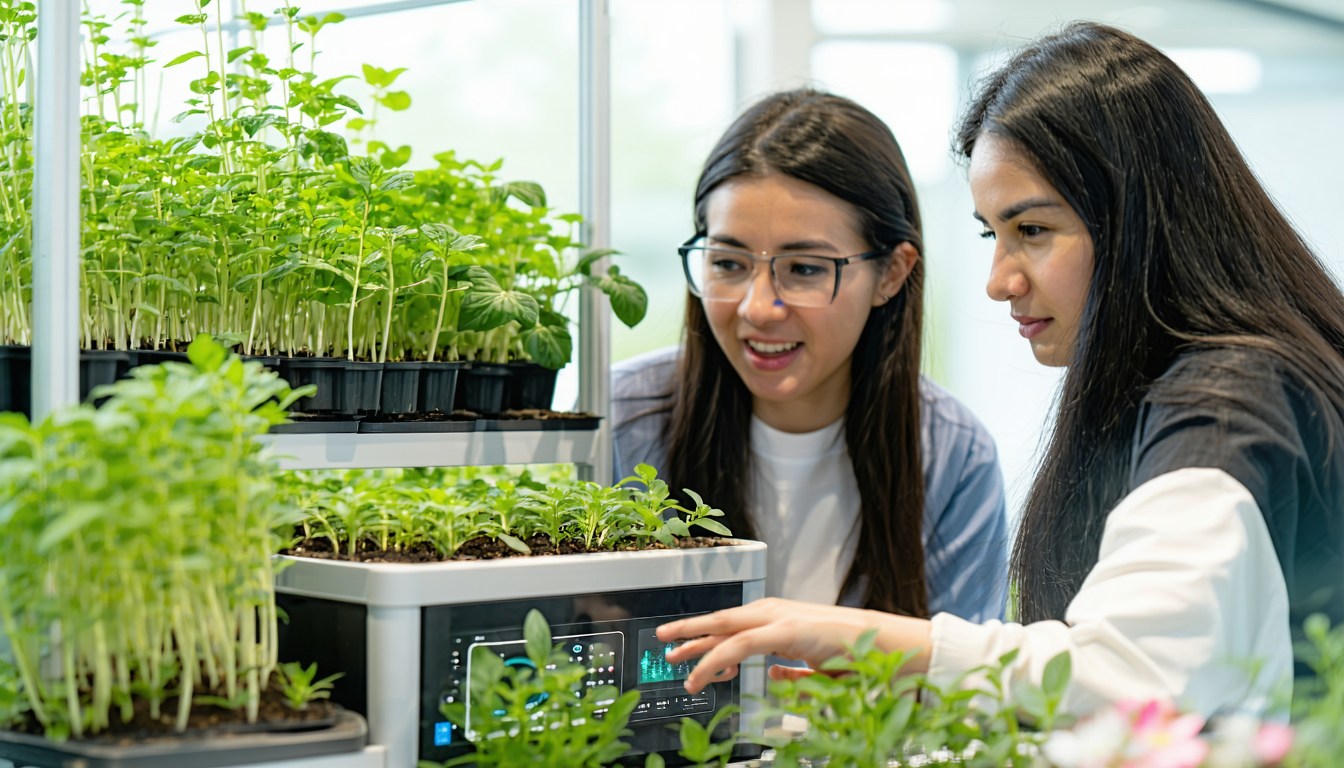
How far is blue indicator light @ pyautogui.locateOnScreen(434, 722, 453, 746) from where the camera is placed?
0.83 meters

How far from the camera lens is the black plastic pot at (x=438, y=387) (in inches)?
42.4

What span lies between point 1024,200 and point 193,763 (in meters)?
0.94

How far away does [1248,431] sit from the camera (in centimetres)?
82

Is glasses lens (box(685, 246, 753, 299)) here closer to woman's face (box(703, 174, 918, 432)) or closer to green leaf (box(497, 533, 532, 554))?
woman's face (box(703, 174, 918, 432))

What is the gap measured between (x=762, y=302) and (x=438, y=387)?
21.5 inches

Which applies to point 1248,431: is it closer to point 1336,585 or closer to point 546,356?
point 1336,585

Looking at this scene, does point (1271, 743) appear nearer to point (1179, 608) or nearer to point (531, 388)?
point (1179, 608)

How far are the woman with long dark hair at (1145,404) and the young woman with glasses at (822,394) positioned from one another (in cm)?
27

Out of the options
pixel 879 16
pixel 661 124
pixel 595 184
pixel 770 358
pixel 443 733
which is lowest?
pixel 443 733

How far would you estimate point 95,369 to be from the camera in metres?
0.90

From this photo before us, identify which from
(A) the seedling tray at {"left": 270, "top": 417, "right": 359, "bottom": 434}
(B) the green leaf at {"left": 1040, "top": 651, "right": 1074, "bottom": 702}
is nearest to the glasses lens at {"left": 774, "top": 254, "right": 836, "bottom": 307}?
(A) the seedling tray at {"left": 270, "top": 417, "right": 359, "bottom": 434}

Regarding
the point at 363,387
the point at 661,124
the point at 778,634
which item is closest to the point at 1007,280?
the point at 778,634

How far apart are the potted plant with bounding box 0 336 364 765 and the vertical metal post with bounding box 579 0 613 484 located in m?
0.56

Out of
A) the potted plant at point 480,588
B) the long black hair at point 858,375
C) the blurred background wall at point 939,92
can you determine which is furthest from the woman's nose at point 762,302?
the blurred background wall at point 939,92
